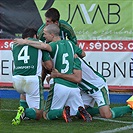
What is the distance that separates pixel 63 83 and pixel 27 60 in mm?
676

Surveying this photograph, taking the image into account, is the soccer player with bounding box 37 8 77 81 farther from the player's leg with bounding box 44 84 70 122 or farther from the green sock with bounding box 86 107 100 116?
the green sock with bounding box 86 107 100 116

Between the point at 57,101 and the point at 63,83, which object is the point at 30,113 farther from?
the point at 63,83

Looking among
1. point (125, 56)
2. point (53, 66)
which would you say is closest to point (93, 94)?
point (53, 66)

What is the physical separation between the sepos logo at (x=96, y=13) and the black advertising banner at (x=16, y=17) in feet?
2.62

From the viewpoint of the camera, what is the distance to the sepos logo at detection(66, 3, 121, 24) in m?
13.5

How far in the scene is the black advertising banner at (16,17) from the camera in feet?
46.1

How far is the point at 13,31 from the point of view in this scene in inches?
555

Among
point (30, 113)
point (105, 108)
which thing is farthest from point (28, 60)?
point (105, 108)

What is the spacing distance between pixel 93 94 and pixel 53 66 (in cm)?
91

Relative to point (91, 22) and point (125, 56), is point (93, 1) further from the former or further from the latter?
point (125, 56)

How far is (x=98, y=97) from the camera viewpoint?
10656 mm

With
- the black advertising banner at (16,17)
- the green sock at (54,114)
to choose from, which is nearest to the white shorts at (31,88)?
the green sock at (54,114)

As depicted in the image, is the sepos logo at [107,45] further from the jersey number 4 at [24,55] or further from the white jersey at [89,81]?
the jersey number 4 at [24,55]

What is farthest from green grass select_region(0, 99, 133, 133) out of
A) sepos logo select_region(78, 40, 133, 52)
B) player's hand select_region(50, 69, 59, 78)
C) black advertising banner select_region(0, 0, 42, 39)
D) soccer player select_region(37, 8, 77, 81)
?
black advertising banner select_region(0, 0, 42, 39)
